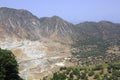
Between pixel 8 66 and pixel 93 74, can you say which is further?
pixel 93 74

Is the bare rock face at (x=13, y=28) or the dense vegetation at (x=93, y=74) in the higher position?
the bare rock face at (x=13, y=28)

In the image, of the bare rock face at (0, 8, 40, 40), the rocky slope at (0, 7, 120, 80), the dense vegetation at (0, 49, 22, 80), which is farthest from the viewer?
the bare rock face at (0, 8, 40, 40)

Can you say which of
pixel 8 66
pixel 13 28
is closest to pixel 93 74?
pixel 8 66

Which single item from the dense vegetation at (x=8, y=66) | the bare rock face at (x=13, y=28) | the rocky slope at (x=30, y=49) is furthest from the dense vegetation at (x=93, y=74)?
the bare rock face at (x=13, y=28)

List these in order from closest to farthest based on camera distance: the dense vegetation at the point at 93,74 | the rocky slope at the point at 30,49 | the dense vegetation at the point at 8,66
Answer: the dense vegetation at the point at 8,66 < the dense vegetation at the point at 93,74 < the rocky slope at the point at 30,49

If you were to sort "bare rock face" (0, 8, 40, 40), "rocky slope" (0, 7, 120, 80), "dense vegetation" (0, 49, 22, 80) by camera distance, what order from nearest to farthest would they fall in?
"dense vegetation" (0, 49, 22, 80) → "rocky slope" (0, 7, 120, 80) → "bare rock face" (0, 8, 40, 40)

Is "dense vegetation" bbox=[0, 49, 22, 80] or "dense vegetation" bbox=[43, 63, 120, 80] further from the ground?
"dense vegetation" bbox=[0, 49, 22, 80]

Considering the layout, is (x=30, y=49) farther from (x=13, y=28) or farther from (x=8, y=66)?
(x=8, y=66)

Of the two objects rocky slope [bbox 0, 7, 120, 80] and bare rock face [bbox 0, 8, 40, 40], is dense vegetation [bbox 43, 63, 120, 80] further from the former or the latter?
bare rock face [bbox 0, 8, 40, 40]

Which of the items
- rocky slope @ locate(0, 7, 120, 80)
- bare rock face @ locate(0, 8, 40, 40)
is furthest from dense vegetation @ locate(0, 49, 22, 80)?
bare rock face @ locate(0, 8, 40, 40)

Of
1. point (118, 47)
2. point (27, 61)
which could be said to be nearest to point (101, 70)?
point (27, 61)

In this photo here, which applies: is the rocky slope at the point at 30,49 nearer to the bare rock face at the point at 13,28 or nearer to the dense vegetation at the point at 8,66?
the bare rock face at the point at 13,28

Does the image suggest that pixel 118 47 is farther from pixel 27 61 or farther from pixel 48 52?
pixel 27 61
